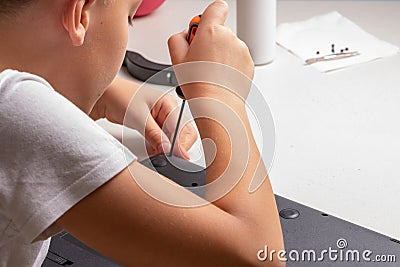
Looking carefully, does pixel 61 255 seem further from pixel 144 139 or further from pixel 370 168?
pixel 370 168

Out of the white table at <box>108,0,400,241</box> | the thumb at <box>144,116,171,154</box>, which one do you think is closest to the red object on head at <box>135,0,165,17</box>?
the white table at <box>108,0,400,241</box>

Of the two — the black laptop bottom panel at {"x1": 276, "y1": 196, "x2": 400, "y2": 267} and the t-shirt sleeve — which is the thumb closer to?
the black laptop bottom panel at {"x1": 276, "y1": 196, "x2": 400, "y2": 267}

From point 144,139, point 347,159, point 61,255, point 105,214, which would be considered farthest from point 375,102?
point 105,214

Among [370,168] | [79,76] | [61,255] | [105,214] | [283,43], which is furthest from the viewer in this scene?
[283,43]

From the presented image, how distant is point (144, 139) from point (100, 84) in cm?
33

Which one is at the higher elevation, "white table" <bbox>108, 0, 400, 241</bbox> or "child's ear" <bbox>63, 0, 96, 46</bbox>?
"child's ear" <bbox>63, 0, 96, 46</bbox>

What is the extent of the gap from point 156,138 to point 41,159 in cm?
45

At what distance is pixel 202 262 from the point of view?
0.65m

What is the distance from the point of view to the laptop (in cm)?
81

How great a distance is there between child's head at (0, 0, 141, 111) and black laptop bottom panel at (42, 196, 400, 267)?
20 centimetres

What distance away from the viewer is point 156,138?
1045 mm

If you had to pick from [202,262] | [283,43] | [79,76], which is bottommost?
[283,43]

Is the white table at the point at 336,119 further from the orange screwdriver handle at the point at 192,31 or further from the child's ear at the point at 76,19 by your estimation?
the child's ear at the point at 76,19

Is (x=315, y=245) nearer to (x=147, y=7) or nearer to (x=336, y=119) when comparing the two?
(x=336, y=119)
